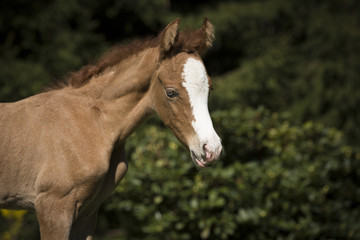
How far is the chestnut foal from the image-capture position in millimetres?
2693

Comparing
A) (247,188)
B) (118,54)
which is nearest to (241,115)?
(247,188)

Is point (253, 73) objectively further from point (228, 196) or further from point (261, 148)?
point (228, 196)

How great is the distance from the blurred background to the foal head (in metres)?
0.70

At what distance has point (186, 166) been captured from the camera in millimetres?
5398

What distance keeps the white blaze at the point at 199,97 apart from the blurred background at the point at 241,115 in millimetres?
805

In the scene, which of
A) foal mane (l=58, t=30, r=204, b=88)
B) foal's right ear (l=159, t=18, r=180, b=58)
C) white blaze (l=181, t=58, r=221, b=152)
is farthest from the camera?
foal mane (l=58, t=30, r=204, b=88)

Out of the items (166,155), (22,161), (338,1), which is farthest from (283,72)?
(22,161)

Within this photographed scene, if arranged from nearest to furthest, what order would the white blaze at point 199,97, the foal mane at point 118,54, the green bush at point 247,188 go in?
the white blaze at point 199,97, the foal mane at point 118,54, the green bush at point 247,188

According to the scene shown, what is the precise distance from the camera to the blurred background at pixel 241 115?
5.49 meters

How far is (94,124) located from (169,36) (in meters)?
0.79

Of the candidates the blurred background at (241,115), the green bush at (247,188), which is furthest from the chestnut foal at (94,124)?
the green bush at (247,188)

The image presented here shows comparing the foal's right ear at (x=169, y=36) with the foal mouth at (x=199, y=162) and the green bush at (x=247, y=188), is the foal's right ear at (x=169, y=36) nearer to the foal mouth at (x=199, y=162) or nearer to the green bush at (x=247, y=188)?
the foal mouth at (x=199, y=162)

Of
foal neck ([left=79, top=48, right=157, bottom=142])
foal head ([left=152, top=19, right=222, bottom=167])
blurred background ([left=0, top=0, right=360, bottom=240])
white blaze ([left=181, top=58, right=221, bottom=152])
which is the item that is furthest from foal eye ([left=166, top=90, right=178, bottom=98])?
blurred background ([left=0, top=0, right=360, bottom=240])

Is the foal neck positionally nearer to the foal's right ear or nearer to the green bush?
the foal's right ear
